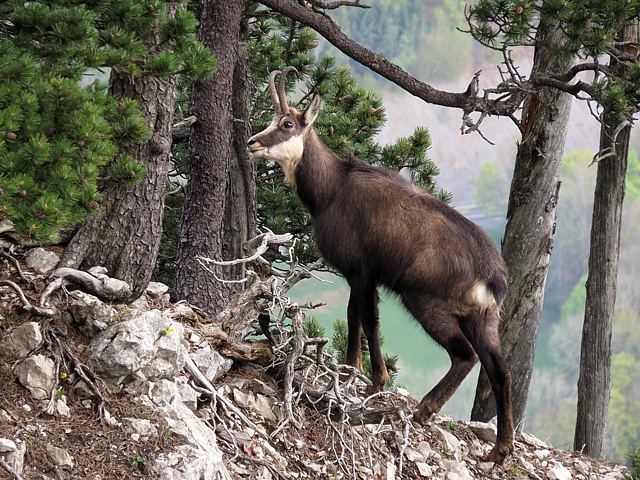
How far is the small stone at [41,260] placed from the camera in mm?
5145

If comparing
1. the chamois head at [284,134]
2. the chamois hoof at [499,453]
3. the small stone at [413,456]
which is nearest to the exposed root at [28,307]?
the chamois head at [284,134]

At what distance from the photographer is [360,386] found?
6.67 meters

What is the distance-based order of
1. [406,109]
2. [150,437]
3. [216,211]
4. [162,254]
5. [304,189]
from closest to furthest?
[150,437], [304,189], [216,211], [162,254], [406,109]

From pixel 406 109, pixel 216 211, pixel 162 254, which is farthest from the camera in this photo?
pixel 406 109

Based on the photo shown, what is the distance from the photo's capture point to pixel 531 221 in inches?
294

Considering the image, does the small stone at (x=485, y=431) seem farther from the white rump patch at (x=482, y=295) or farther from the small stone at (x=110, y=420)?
the small stone at (x=110, y=420)

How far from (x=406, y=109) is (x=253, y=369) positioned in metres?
27.7

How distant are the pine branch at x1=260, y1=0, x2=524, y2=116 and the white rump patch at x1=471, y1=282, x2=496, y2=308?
1.22m

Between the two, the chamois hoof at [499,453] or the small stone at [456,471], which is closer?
the small stone at [456,471]

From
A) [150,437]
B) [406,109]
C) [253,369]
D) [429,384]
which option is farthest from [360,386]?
[406,109]

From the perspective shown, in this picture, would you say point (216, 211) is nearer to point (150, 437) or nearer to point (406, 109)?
point (150, 437)

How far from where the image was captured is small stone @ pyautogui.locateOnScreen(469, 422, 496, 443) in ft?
21.1

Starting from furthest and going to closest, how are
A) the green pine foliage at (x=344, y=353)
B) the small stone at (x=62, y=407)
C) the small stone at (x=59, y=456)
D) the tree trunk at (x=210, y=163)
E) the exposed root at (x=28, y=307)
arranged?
1. the green pine foliage at (x=344, y=353)
2. the tree trunk at (x=210, y=163)
3. the exposed root at (x=28, y=307)
4. the small stone at (x=62, y=407)
5. the small stone at (x=59, y=456)

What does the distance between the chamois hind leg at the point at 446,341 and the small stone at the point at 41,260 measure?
2.33 meters
